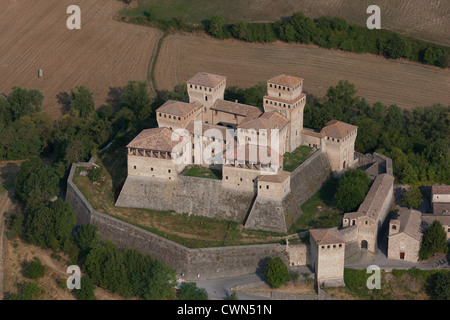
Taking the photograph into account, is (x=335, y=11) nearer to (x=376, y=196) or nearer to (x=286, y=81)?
(x=286, y=81)

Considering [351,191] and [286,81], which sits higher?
[286,81]

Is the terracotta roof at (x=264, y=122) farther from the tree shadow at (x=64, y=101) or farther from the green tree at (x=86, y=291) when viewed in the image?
the tree shadow at (x=64, y=101)

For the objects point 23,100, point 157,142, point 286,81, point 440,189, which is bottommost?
point 440,189

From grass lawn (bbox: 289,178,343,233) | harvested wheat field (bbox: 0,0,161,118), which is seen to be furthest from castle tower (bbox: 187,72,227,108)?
harvested wheat field (bbox: 0,0,161,118)

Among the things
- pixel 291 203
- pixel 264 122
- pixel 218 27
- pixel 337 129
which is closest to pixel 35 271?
pixel 291 203

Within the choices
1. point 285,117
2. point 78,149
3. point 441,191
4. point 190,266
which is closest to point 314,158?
point 285,117
